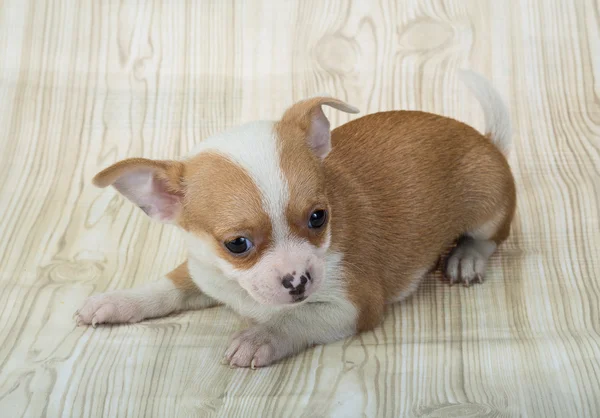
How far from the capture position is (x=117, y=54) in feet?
18.2

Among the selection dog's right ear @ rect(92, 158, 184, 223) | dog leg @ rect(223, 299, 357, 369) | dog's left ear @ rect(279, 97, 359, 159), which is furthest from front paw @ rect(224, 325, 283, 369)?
dog's left ear @ rect(279, 97, 359, 159)

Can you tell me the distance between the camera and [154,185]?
3.59m

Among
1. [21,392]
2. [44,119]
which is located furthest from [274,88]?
[21,392]

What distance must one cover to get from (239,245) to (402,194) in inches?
35.3

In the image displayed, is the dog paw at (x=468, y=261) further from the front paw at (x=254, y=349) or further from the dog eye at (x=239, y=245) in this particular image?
the dog eye at (x=239, y=245)

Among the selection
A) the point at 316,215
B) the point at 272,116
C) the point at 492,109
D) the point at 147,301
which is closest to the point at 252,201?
the point at 316,215

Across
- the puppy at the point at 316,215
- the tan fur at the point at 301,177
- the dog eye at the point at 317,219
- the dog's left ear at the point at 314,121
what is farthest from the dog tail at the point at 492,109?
the dog eye at the point at 317,219

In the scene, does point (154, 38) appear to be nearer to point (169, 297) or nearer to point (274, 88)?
point (274, 88)

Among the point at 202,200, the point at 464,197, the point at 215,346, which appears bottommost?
the point at 215,346

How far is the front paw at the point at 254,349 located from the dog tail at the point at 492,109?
57.3 inches

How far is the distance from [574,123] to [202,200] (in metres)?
2.44

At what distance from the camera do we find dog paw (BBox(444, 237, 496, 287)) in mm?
4164

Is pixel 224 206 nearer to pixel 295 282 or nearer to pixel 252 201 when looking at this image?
pixel 252 201

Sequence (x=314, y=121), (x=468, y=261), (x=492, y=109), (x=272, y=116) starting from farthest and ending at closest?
(x=272, y=116), (x=492, y=109), (x=468, y=261), (x=314, y=121)
